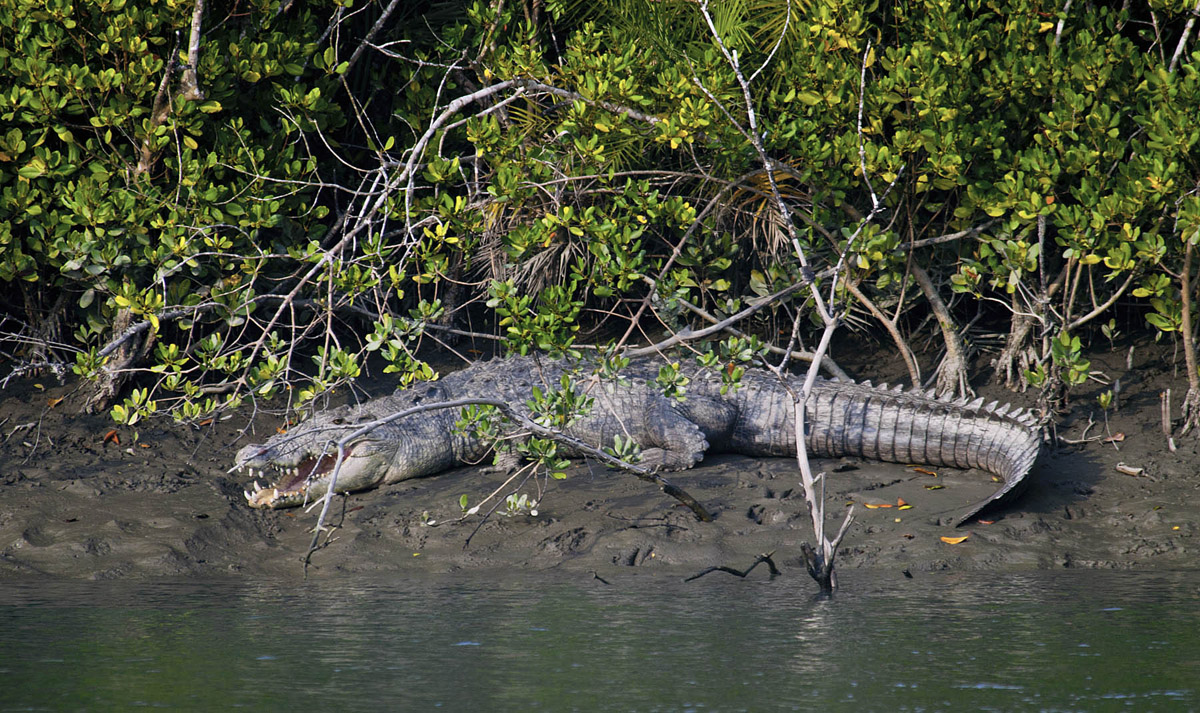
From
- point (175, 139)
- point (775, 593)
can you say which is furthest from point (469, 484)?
point (175, 139)

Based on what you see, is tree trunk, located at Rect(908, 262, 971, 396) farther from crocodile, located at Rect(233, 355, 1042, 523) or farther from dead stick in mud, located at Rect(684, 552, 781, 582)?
dead stick in mud, located at Rect(684, 552, 781, 582)

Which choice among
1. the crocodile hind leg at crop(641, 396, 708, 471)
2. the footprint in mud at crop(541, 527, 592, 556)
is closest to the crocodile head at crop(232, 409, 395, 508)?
the footprint in mud at crop(541, 527, 592, 556)

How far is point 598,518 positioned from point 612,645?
1.90 m

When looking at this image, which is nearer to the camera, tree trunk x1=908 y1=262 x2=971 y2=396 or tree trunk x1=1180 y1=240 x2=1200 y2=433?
tree trunk x1=1180 y1=240 x2=1200 y2=433

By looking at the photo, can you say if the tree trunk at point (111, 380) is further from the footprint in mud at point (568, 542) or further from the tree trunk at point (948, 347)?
the tree trunk at point (948, 347)

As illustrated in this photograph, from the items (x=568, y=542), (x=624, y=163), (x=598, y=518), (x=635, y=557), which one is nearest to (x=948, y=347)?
(x=624, y=163)

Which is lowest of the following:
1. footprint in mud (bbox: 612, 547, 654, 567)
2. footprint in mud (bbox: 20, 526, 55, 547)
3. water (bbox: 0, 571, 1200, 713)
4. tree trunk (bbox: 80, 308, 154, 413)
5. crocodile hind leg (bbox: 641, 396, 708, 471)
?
crocodile hind leg (bbox: 641, 396, 708, 471)

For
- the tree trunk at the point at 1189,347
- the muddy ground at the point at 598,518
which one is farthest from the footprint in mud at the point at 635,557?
the tree trunk at the point at 1189,347

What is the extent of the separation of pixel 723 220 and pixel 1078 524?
3.07m

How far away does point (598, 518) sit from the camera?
580cm

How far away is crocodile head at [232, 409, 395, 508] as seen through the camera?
627cm

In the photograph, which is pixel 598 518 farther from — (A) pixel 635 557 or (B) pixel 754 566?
(B) pixel 754 566

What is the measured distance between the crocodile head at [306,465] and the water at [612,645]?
3.74ft

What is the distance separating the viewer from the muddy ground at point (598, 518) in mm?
5391
